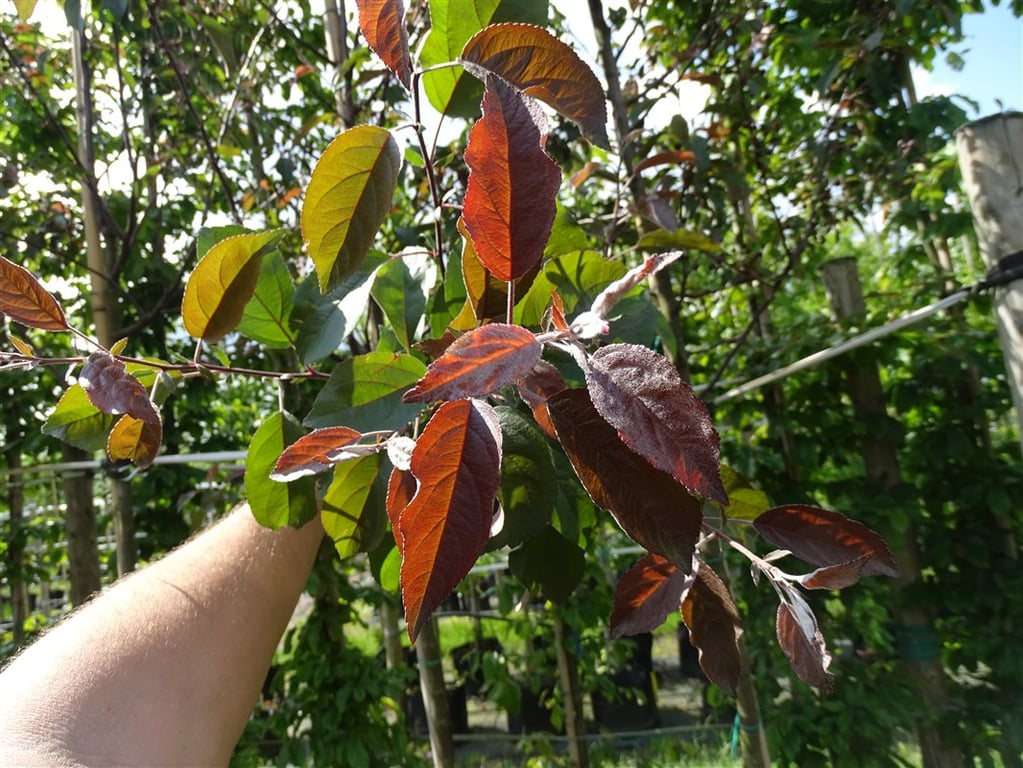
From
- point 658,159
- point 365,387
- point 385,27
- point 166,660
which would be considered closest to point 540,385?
point 365,387

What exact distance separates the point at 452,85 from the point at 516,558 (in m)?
0.51

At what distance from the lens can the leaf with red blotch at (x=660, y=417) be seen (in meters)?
0.39

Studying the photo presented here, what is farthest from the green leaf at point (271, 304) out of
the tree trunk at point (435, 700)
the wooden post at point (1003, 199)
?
the wooden post at point (1003, 199)

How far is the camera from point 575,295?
720 millimetres

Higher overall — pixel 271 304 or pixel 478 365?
pixel 271 304

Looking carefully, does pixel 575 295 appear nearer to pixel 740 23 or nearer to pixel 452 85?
pixel 452 85

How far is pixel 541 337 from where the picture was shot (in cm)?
46

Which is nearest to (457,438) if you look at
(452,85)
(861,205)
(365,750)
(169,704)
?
(452,85)

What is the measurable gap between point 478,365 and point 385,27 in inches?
14.2

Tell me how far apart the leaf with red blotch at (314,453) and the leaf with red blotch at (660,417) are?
0.24 metres

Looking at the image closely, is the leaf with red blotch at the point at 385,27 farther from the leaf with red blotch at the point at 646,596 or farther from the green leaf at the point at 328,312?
the leaf with red blotch at the point at 646,596

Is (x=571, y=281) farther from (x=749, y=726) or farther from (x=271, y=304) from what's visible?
(x=749, y=726)

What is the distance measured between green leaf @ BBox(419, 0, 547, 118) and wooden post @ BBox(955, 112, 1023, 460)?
1.36 meters

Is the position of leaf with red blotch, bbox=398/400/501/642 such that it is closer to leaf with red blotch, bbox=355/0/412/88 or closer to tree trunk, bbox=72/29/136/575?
leaf with red blotch, bbox=355/0/412/88
